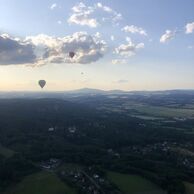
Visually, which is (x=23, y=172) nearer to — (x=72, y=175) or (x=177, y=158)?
(x=72, y=175)

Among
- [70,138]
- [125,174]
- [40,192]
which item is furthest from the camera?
[70,138]

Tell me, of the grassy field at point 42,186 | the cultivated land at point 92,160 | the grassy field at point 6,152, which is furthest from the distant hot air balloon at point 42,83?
the grassy field at point 42,186

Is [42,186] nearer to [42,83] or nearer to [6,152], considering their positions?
[6,152]

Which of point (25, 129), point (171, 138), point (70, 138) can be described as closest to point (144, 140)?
point (171, 138)

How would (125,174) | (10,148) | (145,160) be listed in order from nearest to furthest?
(125,174)
(145,160)
(10,148)

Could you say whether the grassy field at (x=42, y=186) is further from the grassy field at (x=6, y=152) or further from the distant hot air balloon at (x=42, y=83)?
the distant hot air balloon at (x=42, y=83)
